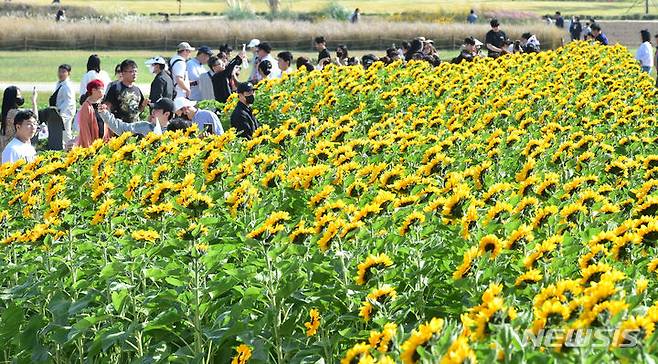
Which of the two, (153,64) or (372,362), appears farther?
(153,64)

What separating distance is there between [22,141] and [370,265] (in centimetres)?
577

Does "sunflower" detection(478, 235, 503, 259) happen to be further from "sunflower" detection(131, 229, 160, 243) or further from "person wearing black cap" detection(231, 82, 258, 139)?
"person wearing black cap" detection(231, 82, 258, 139)

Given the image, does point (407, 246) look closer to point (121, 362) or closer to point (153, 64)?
point (121, 362)

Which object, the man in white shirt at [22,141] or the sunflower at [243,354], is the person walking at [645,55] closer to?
the man in white shirt at [22,141]

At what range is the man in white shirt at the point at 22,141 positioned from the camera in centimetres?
984

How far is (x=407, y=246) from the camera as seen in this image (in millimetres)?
5594

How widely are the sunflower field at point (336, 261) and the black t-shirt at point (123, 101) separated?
155 inches

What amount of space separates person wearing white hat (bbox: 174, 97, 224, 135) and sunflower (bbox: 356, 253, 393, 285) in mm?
6898

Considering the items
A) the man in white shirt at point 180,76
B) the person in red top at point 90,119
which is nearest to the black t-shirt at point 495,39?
the man in white shirt at point 180,76

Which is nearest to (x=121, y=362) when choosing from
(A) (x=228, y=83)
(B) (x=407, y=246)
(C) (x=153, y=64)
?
(B) (x=407, y=246)

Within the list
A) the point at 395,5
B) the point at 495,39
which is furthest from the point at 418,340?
the point at 395,5

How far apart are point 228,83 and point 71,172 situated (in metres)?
8.43

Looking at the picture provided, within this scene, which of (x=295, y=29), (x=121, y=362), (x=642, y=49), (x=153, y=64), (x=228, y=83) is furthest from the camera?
(x=295, y=29)

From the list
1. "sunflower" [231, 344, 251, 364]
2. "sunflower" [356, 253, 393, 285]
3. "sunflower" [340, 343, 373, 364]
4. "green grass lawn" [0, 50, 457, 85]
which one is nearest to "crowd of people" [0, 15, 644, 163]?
"sunflower" [231, 344, 251, 364]
